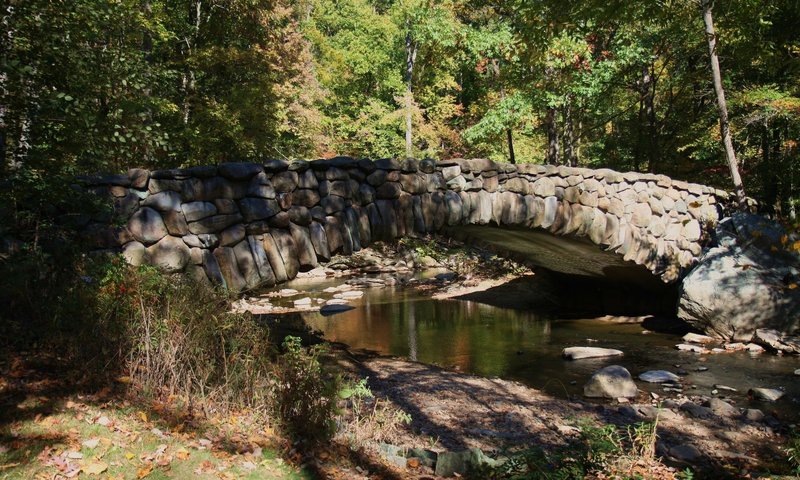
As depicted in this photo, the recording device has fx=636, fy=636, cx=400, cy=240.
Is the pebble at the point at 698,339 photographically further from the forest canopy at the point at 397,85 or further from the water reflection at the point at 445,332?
the forest canopy at the point at 397,85

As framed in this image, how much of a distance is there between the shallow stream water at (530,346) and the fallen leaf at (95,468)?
5.48m

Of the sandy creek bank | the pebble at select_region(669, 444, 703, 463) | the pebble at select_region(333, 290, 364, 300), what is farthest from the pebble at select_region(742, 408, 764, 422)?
the pebble at select_region(333, 290, 364, 300)

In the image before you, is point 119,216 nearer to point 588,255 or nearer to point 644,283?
point 588,255

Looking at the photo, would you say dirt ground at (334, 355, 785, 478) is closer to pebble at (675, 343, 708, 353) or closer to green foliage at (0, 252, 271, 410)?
green foliage at (0, 252, 271, 410)

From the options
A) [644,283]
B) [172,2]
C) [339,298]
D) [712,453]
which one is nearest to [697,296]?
[644,283]

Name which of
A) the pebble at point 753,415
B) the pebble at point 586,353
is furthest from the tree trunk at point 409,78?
the pebble at point 753,415

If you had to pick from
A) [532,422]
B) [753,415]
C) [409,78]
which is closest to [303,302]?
[532,422]

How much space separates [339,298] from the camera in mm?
15203

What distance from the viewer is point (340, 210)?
6.51 meters

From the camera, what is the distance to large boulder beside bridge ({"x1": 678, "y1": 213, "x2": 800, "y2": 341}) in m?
9.99

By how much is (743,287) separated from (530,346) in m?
3.50

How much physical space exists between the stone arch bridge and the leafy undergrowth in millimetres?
1555

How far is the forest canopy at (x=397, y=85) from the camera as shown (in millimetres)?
5727

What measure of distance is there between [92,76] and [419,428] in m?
4.51
